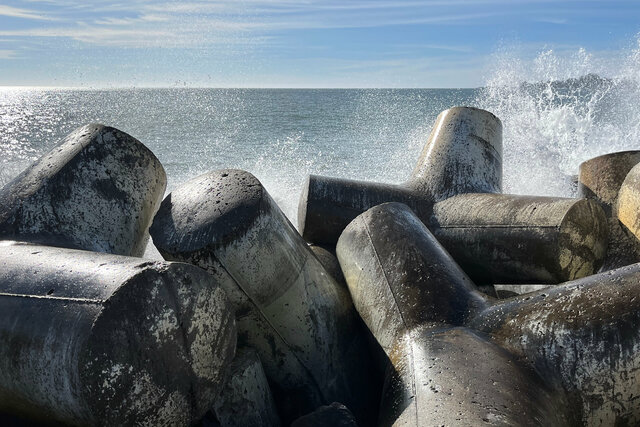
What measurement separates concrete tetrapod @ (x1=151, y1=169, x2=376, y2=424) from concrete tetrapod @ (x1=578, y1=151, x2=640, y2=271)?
1.53m

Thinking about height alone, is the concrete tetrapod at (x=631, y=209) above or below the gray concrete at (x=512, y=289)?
above

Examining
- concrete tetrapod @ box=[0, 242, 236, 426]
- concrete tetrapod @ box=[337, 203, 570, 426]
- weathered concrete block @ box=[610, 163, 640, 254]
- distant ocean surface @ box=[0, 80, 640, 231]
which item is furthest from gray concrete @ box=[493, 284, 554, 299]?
distant ocean surface @ box=[0, 80, 640, 231]

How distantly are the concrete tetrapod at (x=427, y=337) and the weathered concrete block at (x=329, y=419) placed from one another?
0.13 m

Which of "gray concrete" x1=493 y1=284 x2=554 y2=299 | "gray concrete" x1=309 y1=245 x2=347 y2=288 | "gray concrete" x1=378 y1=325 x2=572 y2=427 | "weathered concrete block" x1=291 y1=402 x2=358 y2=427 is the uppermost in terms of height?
"gray concrete" x1=309 y1=245 x2=347 y2=288

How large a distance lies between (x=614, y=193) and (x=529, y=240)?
1.02 metres

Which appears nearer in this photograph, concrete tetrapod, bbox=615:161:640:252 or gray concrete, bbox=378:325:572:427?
gray concrete, bbox=378:325:572:427

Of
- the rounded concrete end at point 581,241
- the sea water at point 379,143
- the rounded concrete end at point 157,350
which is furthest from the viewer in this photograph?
the sea water at point 379,143

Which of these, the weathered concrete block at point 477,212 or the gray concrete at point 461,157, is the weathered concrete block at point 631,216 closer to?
the weathered concrete block at point 477,212

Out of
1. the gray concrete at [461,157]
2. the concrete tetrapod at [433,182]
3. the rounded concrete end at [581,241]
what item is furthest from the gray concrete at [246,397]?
the gray concrete at [461,157]

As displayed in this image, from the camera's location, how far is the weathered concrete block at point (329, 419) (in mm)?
2389

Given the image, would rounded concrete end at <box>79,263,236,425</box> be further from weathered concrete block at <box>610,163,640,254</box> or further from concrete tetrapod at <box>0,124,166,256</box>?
weathered concrete block at <box>610,163,640,254</box>

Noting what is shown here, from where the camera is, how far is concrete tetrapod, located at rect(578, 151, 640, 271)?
137 inches

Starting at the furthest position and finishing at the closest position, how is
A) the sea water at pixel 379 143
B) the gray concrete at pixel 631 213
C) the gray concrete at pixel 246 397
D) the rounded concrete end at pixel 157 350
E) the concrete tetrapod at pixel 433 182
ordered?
the sea water at pixel 379 143 → the concrete tetrapod at pixel 433 182 → the gray concrete at pixel 631 213 → the gray concrete at pixel 246 397 → the rounded concrete end at pixel 157 350

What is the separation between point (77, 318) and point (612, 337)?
1.82m
